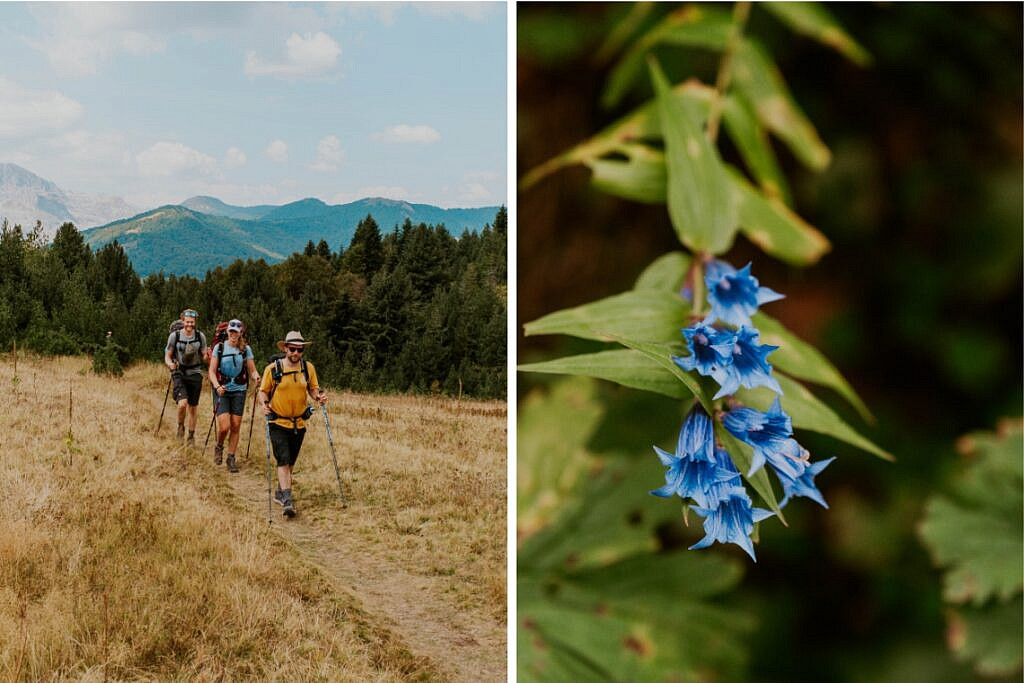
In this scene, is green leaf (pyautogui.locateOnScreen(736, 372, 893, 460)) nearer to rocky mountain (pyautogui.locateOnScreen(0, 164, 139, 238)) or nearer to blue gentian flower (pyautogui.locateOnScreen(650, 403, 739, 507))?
blue gentian flower (pyautogui.locateOnScreen(650, 403, 739, 507))

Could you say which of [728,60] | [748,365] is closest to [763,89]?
[728,60]

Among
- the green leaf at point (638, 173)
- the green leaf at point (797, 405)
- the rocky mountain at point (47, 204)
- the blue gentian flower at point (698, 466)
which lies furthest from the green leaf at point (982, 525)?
the rocky mountain at point (47, 204)

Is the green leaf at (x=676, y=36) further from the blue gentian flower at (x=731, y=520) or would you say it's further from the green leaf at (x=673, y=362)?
the blue gentian flower at (x=731, y=520)

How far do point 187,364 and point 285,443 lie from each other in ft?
0.85

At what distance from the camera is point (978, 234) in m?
1.08

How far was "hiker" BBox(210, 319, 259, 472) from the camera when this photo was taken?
151 cm

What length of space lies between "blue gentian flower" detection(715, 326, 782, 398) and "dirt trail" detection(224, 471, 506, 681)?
3.62 feet

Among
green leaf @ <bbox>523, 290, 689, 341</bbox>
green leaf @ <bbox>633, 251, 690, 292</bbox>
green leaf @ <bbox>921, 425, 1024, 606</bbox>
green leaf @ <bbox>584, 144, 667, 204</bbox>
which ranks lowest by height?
green leaf @ <bbox>921, 425, 1024, 606</bbox>

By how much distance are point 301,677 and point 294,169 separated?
41.3 inches

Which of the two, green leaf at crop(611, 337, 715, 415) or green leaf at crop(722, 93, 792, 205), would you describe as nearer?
green leaf at crop(611, 337, 715, 415)

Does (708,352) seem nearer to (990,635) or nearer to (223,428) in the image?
(990,635)

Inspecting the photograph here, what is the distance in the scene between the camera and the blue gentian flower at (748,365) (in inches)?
27.1

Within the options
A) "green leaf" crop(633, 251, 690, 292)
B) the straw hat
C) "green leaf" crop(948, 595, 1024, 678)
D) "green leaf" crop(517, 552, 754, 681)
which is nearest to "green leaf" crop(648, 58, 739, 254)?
"green leaf" crop(633, 251, 690, 292)

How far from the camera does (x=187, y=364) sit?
152 centimetres
